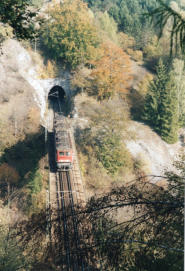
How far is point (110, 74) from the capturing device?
39156 mm

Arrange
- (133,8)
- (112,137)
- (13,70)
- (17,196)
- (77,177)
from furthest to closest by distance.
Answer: (133,8) → (13,70) → (112,137) → (77,177) → (17,196)

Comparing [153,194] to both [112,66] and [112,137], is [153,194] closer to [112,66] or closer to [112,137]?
[112,137]

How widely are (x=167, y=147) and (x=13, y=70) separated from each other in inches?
949

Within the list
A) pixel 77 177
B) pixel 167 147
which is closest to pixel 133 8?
pixel 167 147

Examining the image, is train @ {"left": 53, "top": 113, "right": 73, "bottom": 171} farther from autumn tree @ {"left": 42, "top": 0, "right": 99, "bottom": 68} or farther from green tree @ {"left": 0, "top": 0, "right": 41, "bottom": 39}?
green tree @ {"left": 0, "top": 0, "right": 41, "bottom": 39}

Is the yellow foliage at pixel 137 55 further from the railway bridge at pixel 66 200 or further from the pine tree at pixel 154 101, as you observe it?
the railway bridge at pixel 66 200

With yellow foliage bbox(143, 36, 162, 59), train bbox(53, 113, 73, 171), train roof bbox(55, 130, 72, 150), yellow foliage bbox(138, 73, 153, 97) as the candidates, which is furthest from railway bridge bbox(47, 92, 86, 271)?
yellow foliage bbox(143, 36, 162, 59)

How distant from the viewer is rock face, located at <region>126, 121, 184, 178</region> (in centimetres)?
3186

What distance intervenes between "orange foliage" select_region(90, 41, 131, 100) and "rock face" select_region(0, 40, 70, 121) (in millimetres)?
7200

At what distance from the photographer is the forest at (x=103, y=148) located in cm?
432

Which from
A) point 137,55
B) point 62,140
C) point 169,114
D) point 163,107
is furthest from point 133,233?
point 137,55

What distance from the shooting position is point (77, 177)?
28.5 metres

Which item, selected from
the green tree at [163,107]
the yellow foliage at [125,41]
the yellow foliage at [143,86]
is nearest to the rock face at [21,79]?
the yellow foliage at [143,86]

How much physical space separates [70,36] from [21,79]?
40.3ft
